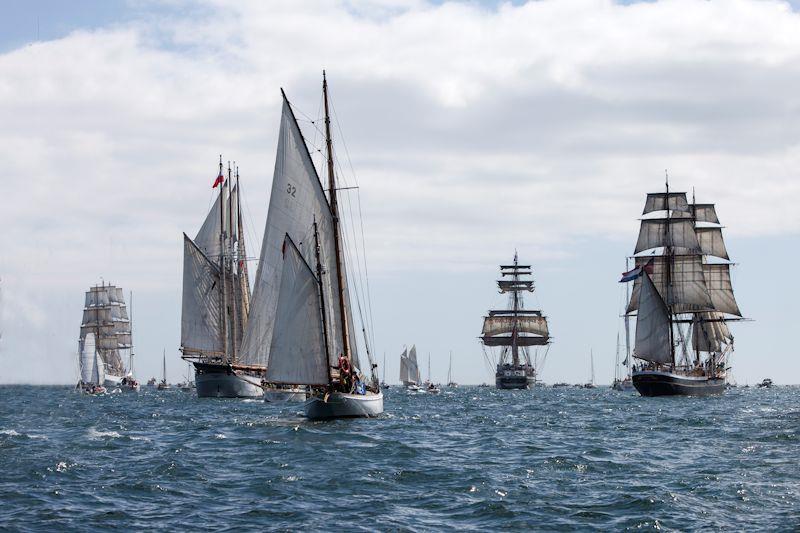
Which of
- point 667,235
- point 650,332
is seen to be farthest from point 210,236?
point 667,235

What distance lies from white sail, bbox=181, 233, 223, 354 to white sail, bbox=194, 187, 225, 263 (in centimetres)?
261

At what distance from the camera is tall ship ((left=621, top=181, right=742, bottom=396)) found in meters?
125

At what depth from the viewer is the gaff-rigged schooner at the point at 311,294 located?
5397cm

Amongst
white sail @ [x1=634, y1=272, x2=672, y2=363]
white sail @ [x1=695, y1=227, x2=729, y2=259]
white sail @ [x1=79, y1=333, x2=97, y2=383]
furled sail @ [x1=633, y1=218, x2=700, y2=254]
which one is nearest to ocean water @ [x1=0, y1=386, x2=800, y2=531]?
white sail @ [x1=634, y1=272, x2=672, y2=363]

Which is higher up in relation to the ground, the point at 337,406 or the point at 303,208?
the point at 303,208

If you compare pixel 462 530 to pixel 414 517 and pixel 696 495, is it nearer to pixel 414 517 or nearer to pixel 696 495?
pixel 414 517

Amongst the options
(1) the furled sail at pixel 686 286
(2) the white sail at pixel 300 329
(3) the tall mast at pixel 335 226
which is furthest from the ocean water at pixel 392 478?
(1) the furled sail at pixel 686 286

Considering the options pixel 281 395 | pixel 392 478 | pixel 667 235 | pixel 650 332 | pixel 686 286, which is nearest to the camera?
pixel 392 478

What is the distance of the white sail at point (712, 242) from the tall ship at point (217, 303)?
2598 inches

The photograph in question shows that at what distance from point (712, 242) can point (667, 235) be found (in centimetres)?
1533

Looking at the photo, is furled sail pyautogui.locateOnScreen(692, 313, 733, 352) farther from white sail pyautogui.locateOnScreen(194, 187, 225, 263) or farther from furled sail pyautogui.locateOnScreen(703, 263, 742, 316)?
white sail pyautogui.locateOnScreen(194, 187, 225, 263)

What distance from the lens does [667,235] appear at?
140 metres

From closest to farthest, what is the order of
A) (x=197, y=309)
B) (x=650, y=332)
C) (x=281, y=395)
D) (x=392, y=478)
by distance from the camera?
(x=392, y=478) < (x=281, y=395) < (x=197, y=309) < (x=650, y=332)

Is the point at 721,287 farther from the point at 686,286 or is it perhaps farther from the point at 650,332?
the point at 650,332
